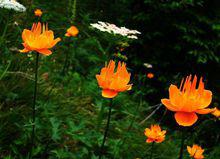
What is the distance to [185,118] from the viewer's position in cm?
115

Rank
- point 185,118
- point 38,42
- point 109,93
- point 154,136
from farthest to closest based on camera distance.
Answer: point 154,136, point 38,42, point 109,93, point 185,118

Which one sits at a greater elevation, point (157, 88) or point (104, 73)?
point (104, 73)

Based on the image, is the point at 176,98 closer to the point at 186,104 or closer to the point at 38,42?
the point at 186,104

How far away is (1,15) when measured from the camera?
145 inches

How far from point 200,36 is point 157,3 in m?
0.88

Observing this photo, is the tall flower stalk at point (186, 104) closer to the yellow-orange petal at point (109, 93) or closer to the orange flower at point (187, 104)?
the orange flower at point (187, 104)

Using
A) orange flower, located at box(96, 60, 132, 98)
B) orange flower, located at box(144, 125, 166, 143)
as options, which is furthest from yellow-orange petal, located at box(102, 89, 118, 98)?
orange flower, located at box(144, 125, 166, 143)

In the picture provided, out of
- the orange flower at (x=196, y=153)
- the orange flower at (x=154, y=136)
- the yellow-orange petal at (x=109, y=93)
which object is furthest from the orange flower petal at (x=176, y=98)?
the orange flower at (x=196, y=153)

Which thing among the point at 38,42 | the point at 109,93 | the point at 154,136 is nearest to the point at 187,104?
the point at 109,93

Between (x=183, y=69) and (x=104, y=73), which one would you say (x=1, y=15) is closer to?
(x=104, y=73)

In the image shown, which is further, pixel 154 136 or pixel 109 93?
pixel 154 136

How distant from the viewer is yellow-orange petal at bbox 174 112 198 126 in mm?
1135

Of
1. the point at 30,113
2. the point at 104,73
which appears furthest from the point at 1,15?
the point at 104,73

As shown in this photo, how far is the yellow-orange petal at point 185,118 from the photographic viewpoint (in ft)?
3.72
